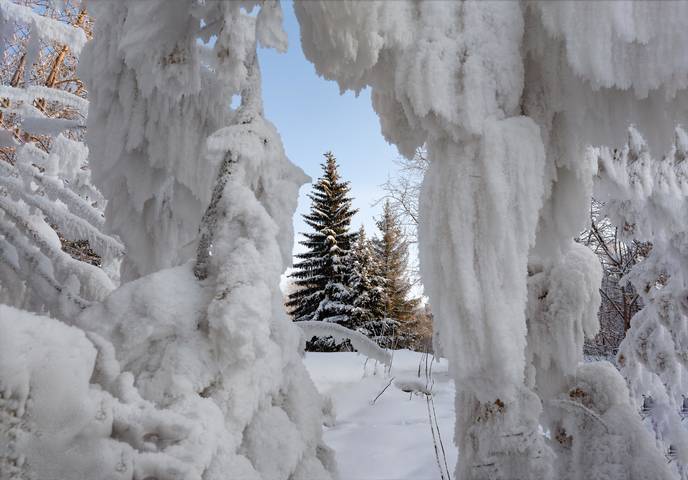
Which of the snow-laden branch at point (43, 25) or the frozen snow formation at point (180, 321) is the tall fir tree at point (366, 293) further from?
the frozen snow formation at point (180, 321)

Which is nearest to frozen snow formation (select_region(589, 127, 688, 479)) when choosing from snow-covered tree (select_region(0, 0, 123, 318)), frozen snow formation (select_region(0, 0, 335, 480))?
frozen snow formation (select_region(0, 0, 335, 480))

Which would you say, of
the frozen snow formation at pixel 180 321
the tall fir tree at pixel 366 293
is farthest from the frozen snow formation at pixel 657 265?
the tall fir tree at pixel 366 293

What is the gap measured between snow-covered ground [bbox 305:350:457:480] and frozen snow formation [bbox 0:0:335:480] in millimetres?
2462

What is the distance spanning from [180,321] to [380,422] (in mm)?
5078

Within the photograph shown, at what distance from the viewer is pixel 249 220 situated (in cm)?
138

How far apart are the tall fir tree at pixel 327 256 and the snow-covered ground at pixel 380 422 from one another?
29.3ft

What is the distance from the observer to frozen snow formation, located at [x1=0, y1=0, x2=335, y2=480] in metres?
0.84

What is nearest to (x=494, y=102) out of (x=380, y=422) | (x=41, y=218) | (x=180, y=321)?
(x=180, y=321)

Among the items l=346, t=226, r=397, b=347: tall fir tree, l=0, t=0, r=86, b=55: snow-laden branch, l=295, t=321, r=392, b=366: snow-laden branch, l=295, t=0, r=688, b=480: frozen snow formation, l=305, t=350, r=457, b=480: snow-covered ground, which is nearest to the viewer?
l=295, t=0, r=688, b=480: frozen snow formation

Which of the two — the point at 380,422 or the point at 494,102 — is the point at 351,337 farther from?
the point at 380,422

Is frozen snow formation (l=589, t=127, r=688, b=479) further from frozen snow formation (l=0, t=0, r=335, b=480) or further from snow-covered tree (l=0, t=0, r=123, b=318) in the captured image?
snow-covered tree (l=0, t=0, r=123, b=318)

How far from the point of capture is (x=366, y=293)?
18000 millimetres

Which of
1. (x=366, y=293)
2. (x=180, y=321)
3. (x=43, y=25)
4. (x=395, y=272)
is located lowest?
(x=180, y=321)

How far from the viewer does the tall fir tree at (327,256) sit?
18062mm
